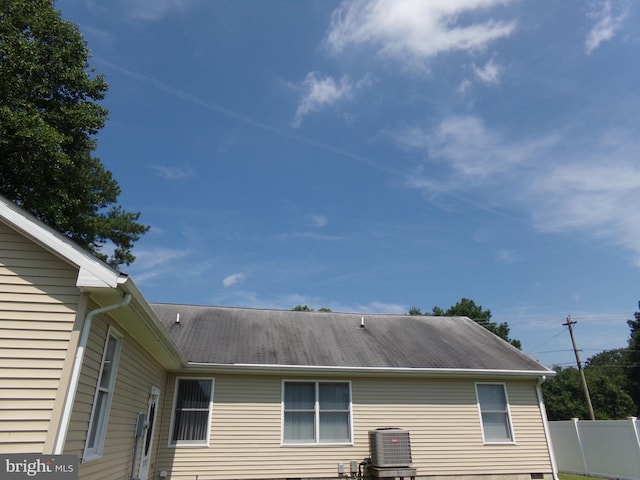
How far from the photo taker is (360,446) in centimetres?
934

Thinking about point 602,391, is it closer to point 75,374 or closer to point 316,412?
point 316,412

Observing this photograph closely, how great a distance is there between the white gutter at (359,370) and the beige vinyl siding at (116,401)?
5.23 ft

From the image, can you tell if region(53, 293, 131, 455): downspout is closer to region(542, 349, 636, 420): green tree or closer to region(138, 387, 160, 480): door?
region(138, 387, 160, 480): door

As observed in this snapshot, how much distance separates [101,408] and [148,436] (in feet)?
11.1

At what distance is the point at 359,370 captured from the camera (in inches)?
377

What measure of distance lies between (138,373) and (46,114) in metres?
10.7

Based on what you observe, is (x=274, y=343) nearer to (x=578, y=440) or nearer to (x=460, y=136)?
(x=460, y=136)

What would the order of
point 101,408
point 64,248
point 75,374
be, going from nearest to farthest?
point 75,374 < point 64,248 < point 101,408

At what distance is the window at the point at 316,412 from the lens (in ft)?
30.6

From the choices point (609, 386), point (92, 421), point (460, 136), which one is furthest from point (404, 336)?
point (609, 386)

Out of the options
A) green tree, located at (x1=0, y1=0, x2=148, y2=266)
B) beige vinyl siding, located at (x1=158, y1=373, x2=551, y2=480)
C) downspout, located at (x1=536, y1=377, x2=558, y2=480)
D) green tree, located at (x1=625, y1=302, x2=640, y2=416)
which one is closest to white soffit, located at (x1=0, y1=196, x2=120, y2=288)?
beige vinyl siding, located at (x1=158, y1=373, x2=551, y2=480)

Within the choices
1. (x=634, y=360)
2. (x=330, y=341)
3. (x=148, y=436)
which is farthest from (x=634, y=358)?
(x=148, y=436)

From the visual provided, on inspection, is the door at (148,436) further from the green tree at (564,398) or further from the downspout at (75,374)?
the green tree at (564,398)

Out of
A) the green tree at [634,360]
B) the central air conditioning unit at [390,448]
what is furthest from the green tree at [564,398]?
the central air conditioning unit at [390,448]
